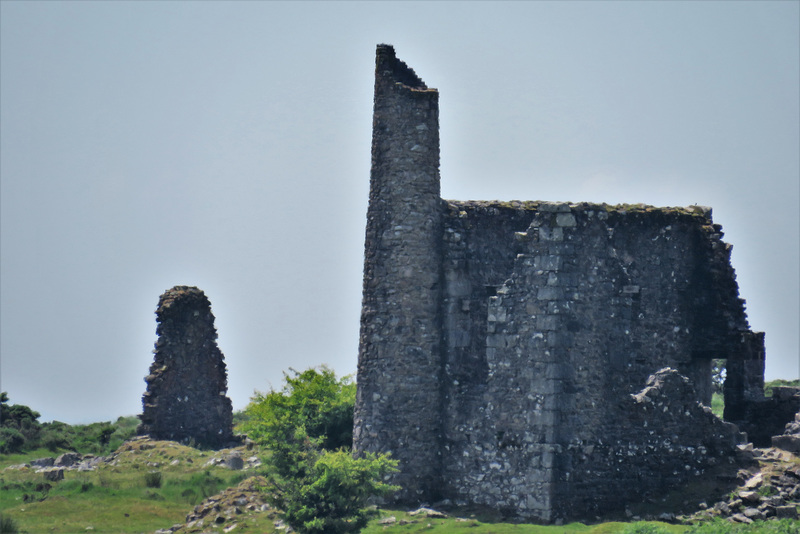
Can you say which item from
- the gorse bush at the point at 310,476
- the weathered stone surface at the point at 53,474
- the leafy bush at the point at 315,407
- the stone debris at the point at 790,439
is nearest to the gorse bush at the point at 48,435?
the weathered stone surface at the point at 53,474

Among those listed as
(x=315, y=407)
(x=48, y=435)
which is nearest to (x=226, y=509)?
(x=315, y=407)

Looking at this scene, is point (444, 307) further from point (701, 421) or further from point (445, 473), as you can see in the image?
point (701, 421)

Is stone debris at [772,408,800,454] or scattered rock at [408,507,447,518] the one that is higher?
stone debris at [772,408,800,454]

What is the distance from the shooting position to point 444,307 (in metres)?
29.9

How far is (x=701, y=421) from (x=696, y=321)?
14.4ft

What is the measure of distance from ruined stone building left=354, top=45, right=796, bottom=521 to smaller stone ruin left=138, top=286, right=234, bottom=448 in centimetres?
1192

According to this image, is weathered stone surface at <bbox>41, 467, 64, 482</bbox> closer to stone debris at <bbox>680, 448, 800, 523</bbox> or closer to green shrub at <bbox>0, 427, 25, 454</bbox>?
green shrub at <bbox>0, 427, 25, 454</bbox>

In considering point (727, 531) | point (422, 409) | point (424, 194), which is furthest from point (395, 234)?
point (727, 531)

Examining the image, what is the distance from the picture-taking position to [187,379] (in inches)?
1599

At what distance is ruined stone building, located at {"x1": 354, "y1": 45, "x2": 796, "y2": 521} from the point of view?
27578mm

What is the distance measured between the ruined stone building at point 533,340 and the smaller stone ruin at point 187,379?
1192 cm

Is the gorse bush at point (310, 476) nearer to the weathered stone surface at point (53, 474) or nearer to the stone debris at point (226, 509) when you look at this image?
the stone debris at point (226, 509)

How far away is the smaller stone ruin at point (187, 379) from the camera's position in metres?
40.2

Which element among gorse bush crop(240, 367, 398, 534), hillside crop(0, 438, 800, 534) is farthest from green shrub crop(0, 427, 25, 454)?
gorse bush crop(240, 367, 398, 534)
